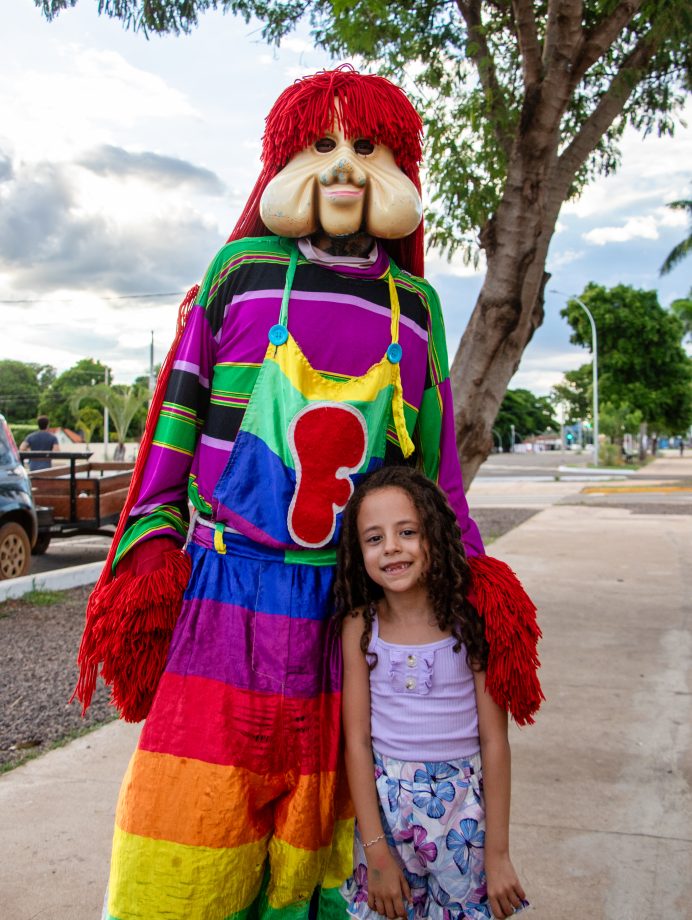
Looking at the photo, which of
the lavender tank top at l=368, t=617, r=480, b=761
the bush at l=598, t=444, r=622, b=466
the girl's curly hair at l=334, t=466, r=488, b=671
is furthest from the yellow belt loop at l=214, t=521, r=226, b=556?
the bush at l=598, t=444, r=622, b=466

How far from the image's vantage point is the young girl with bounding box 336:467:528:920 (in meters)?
1.68

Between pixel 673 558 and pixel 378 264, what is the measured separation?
7880mm

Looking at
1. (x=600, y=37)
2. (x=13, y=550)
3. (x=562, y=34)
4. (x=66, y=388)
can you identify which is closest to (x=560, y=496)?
(x=13, y=550)

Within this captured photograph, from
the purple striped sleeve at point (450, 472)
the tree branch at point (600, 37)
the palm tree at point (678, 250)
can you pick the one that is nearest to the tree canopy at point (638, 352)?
the palm tree at point (678, 250)

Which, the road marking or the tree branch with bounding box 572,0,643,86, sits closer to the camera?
the tree branch with bounding box 572,0,643,86

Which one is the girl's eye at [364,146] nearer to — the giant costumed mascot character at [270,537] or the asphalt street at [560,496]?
the giant costumed mascot character at [270,537]

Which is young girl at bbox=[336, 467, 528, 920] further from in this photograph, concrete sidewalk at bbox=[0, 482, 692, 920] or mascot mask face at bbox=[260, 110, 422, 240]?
concrete sidewalk at bbox=[0, 482, 692, 920]

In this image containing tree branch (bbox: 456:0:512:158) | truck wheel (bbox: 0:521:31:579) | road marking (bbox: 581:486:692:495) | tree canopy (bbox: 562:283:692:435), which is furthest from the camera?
tree canopy (bbox: 562:283:692:435)

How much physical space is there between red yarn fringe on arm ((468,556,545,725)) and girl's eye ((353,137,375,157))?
3.06 ft

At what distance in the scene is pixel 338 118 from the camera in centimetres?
183

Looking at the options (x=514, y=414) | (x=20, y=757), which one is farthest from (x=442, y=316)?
(x=514, y=414)

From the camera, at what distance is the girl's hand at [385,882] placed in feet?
5.44

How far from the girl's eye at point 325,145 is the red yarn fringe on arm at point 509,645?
3.14 feet

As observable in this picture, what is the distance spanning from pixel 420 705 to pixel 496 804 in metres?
0.23
